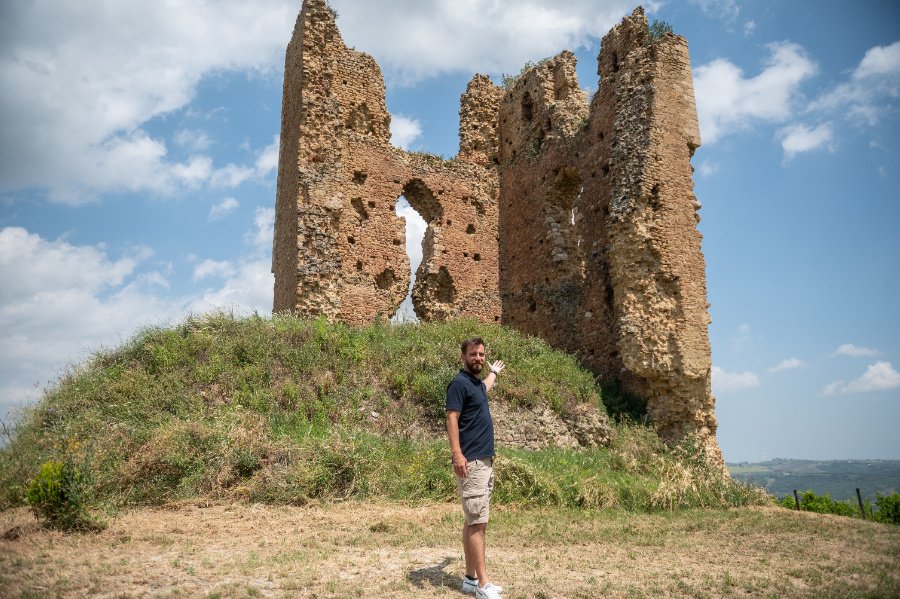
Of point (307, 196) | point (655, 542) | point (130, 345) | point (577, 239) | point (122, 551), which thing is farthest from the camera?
point (577, 239)

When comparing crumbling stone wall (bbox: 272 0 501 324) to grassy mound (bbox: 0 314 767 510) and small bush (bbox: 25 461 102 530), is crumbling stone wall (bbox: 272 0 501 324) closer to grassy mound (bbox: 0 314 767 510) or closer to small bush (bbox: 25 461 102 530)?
grassy mound (bbox: 0 314 767 510)

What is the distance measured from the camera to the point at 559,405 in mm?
11922

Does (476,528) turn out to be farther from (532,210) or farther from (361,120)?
(361,120)

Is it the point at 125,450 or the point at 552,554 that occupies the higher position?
the point at 125,450

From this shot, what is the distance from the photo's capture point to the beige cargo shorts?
459 cm

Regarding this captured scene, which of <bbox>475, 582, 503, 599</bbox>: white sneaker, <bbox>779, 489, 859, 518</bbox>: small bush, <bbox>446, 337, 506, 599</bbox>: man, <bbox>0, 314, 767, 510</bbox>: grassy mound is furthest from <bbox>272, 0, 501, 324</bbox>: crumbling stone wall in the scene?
<bbox>475, 582, 503, 599</bbox>: white sneaker

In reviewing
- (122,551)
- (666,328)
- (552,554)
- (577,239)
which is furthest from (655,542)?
(577,239)

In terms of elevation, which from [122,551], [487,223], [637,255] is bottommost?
[122,551]

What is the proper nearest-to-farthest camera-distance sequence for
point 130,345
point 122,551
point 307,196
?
point 122,551 < point 130,345 < point 307,196

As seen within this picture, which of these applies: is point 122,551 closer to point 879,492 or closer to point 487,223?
point 487,223

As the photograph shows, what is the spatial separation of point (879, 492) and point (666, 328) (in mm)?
12170

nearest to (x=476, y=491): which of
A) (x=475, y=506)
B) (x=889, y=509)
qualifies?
(x=475, y=506)

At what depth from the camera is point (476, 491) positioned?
4629mm

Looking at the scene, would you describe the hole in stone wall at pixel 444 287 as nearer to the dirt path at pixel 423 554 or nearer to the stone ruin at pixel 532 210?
the stone ruin at pixel 532 210
